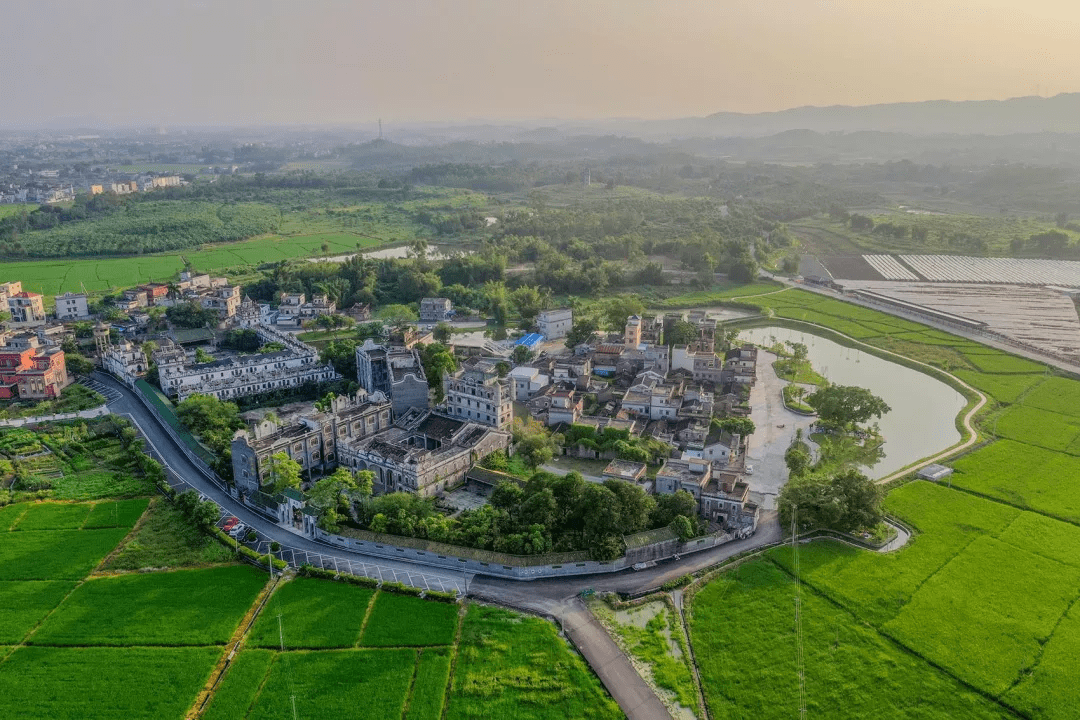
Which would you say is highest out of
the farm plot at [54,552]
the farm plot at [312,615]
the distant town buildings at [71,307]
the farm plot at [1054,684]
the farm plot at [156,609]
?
the distant town buildings at [71,307]

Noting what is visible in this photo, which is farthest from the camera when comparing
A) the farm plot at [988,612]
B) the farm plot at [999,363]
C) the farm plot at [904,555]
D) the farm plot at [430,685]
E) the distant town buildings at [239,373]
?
the farm plot at [999,363]

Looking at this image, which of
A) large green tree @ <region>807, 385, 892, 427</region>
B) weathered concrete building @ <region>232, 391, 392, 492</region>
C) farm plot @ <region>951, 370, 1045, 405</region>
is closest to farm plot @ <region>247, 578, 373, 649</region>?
weathered concrete building @ <region>232, 391, 392, 492</region>

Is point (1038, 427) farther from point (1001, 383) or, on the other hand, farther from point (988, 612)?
point (988, 612)

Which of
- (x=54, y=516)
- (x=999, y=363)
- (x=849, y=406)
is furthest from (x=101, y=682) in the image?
(x=999, y=363)

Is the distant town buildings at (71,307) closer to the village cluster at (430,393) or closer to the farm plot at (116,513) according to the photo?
the village cluster at (430,393)

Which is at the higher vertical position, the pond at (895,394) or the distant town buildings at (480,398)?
the distant town buildings at (480,398)

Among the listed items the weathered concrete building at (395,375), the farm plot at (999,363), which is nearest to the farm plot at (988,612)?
the weathered concrete building at (395,375)

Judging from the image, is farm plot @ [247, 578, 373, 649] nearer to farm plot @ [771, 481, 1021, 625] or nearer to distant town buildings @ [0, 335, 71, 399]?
farm plot @ [771, 481, 1021, 625]

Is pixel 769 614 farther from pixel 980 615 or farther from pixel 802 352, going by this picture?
pixel 802 352
